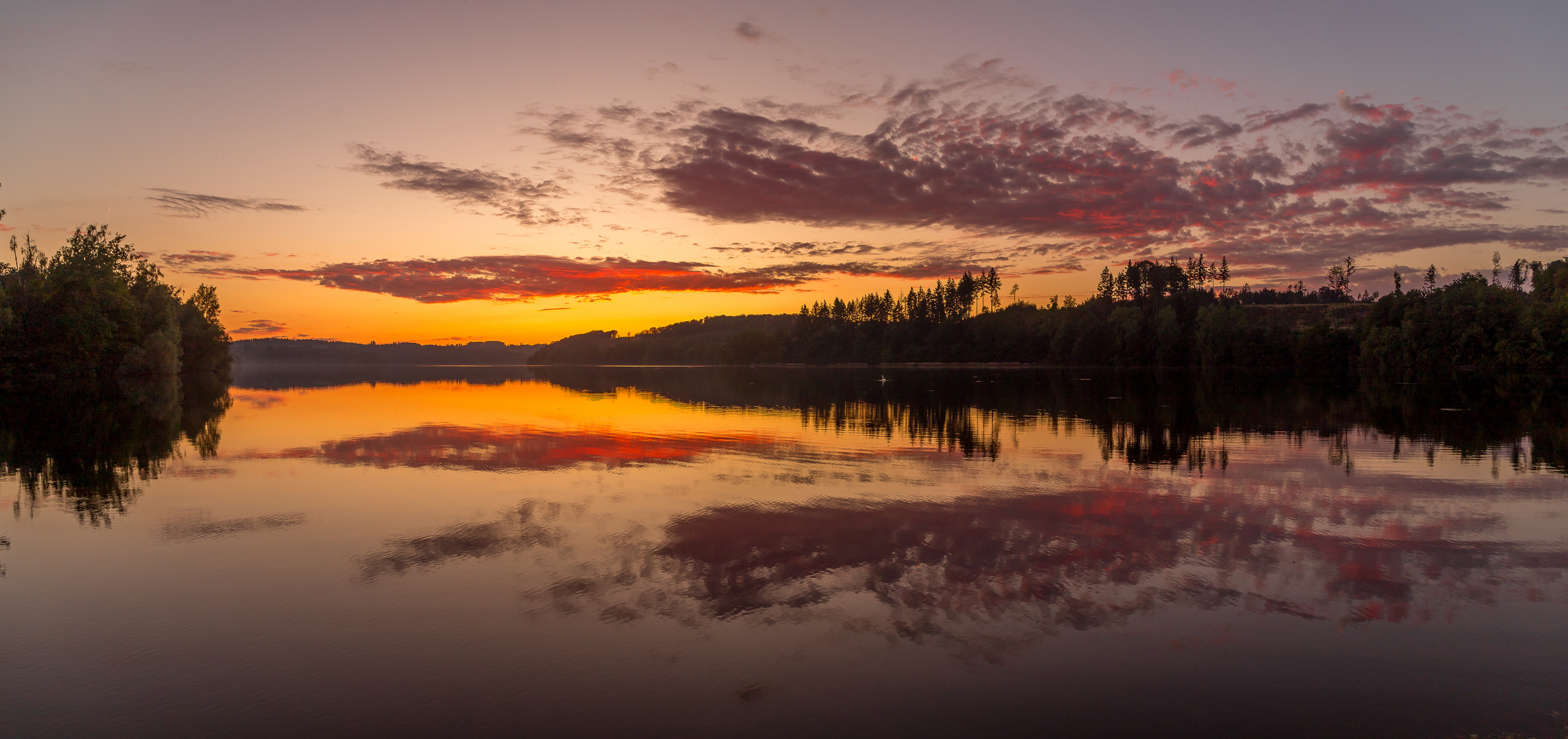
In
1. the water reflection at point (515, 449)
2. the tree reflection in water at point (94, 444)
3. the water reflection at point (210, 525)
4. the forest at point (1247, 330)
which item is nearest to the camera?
the water reflection at point (210, 525)

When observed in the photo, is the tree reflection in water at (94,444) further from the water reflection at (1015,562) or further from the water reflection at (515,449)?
the water reflection at (1015,562)

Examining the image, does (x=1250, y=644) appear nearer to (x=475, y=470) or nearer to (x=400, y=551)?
(x=400, y=551)

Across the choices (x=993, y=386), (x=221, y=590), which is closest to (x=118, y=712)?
(x=221, y=590)

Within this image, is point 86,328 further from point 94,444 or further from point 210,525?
point 210,525

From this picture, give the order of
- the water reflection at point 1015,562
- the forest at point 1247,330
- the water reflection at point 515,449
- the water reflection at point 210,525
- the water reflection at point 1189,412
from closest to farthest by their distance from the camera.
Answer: the water reflection at point 1015,562, the water reflection at point 210,525, the water reflection at point 515,449, the water reflection at point 1189,412, the forest at point 1247,330

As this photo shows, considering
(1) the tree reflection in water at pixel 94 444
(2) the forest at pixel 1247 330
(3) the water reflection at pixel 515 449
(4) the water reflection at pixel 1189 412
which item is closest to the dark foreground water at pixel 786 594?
(1) the tree reflection in water at pixel 94 444

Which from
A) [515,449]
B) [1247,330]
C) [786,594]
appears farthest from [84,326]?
[1247,330]

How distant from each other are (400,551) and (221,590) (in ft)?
7.34

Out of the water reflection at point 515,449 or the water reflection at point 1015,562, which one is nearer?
the water reflection at point 1015,562

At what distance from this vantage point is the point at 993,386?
67062 mm

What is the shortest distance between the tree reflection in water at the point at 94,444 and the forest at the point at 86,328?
359 inches

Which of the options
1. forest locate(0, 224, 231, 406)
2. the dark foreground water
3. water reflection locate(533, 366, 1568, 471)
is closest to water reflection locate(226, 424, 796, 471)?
the dark foreground water

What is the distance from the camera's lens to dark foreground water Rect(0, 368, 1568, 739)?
6.39m

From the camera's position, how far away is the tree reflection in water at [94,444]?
51.2ft
